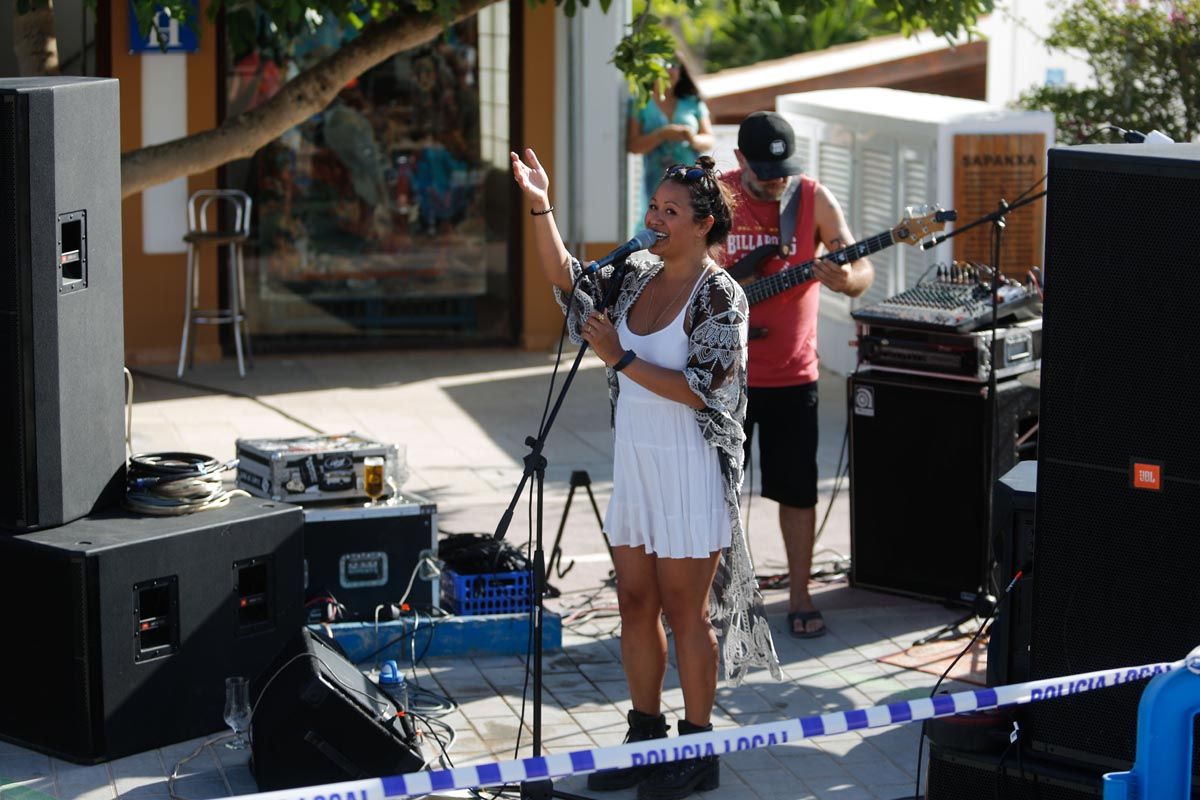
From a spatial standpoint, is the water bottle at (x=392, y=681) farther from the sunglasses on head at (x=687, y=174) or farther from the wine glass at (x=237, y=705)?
the sunglasses on head at (x=687, y=174)

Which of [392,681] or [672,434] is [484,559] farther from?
[672,434]

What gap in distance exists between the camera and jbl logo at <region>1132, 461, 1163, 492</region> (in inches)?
165

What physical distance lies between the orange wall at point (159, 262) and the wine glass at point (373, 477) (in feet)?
18.4

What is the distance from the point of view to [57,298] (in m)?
5.11

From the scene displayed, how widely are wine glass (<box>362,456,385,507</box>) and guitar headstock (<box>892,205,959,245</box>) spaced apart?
201cm

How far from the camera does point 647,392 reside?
4906mm

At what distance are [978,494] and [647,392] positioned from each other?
2102mm

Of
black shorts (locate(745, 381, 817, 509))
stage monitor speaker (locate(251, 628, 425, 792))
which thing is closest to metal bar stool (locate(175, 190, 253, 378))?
black shorts (locate(745, 381, 817, 509))

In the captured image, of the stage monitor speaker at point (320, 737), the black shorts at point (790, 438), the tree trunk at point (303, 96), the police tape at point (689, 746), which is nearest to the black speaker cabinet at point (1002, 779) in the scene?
the police tape at point (689, 746)

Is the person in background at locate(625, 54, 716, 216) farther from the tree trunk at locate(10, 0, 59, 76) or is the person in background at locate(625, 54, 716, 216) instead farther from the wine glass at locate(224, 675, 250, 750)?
the wine glass at locate(224, 675, 250, 750)

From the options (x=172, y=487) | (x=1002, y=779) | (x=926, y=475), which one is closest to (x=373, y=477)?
(x=172, y=487)

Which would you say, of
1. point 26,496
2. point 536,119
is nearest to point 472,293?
point 536,119

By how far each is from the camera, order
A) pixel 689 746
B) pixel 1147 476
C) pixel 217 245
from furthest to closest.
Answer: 1. pixel 217 245
2. pixel 1147 476
3. pixel 689 746

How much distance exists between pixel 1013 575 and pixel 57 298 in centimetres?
293
